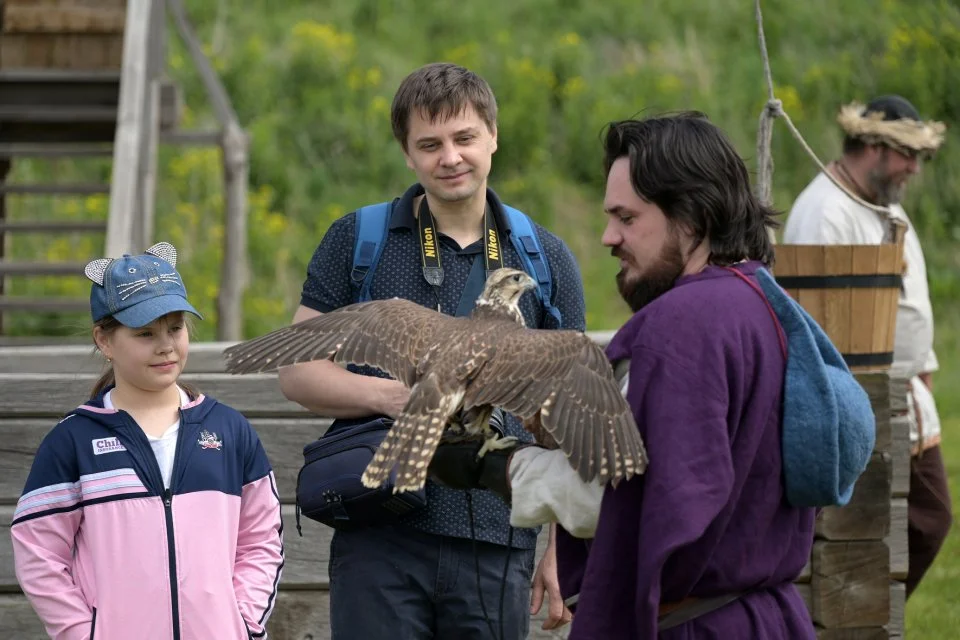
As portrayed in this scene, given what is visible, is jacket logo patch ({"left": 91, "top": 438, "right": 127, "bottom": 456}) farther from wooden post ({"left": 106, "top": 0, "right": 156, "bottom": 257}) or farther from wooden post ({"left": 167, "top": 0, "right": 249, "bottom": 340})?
wooden post ({"left": 167, "top": 0, "right": 249, "bottom": 340})

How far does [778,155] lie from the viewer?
15.5 meters

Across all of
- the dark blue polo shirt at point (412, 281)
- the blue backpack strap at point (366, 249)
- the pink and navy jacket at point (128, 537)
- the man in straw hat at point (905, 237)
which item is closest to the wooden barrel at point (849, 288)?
the man in straw hat at point (905, 237)

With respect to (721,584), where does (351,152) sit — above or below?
above

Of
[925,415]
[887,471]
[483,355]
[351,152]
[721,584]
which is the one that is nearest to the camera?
[721,584]

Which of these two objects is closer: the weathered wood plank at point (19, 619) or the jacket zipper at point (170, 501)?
the jacket zipper at point (170, 501)

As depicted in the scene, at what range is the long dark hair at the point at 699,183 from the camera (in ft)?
9.05

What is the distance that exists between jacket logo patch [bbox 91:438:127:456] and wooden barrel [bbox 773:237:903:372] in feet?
7.87

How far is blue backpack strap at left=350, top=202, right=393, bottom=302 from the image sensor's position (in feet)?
11.6

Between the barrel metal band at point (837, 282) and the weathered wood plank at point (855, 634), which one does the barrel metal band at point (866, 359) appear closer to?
the barrel metal band at point (837, 282)

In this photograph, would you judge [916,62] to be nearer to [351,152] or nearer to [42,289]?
[351,152]

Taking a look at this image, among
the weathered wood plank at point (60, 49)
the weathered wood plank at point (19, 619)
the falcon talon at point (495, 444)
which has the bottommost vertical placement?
the weathered wood plank at point (19, 619)

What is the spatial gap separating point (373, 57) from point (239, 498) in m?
13.8

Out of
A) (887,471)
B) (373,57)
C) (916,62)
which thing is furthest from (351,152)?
(887,471)

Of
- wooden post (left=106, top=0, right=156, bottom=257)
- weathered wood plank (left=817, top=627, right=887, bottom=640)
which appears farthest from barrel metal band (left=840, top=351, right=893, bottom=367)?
wooden post (left=106, top=0, right=156, bottom=257)
